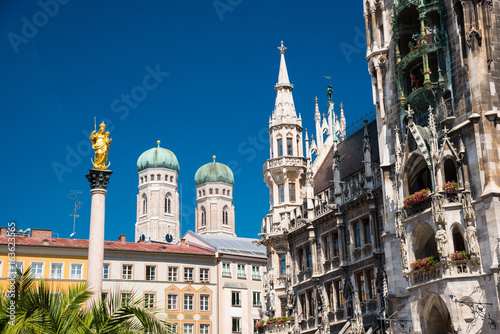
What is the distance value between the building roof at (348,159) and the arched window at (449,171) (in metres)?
12.1

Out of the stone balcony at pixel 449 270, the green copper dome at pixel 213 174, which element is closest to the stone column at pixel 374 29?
the stone balcony at pixel 449 270

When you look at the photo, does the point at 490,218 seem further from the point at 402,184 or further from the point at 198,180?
the point at 198,180

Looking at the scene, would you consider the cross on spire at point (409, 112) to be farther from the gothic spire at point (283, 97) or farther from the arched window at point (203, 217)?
the arched window at point (203, 217)

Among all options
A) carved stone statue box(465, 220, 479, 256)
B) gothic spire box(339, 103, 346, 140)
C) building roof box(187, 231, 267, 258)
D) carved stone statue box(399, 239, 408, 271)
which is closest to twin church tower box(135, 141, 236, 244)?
building roof box(187, 231, 267, 258)

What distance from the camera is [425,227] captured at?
3734 cm

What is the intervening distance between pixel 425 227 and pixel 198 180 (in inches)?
6394

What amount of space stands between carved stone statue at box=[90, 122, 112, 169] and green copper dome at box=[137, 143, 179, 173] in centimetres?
15377

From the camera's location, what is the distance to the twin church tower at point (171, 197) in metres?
187

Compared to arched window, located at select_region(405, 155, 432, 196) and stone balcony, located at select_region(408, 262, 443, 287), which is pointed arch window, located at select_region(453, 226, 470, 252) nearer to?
stone balcony, located at select_region(408, 262, 443, 287)

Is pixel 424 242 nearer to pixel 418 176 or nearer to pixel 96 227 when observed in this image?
pixel 418 176

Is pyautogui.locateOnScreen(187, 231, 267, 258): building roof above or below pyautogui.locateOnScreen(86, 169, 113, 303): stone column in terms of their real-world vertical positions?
above

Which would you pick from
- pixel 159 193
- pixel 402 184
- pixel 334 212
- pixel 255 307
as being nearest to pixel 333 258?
pixel 334 212

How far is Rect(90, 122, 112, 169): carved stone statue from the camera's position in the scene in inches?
1492

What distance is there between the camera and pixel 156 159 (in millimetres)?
191500
